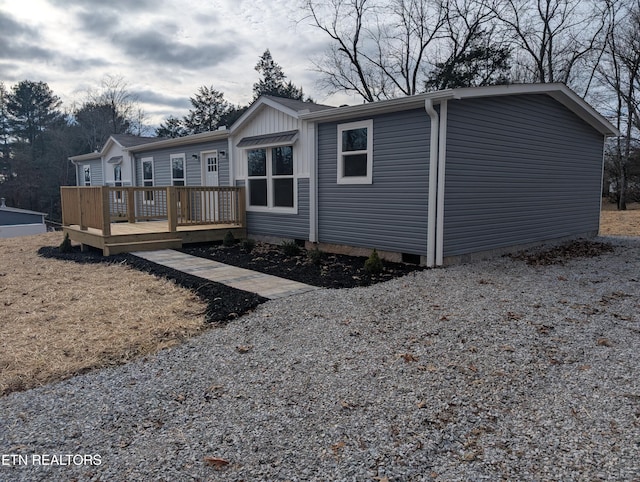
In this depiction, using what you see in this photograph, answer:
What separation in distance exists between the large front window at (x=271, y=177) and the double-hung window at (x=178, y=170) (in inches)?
136

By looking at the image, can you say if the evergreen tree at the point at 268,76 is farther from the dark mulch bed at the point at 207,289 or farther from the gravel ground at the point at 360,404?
the gravel ground at the point at 360,404

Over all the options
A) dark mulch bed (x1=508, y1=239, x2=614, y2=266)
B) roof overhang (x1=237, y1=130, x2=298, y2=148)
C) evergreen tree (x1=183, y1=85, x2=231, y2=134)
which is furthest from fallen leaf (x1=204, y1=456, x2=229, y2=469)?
Result: evergreen tree (x1=183, y1=85, x2=231, y2=134)

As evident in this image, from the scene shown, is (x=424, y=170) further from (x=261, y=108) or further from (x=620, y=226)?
(x=620, y=226)

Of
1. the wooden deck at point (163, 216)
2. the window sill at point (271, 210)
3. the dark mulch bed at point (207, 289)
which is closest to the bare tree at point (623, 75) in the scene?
the window sill at point (271, 210)

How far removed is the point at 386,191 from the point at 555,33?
17843 mm

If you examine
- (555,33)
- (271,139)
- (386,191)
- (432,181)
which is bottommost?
(386,191)

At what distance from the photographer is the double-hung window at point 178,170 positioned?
42.1 feet

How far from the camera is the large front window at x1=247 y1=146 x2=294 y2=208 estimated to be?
9.33m

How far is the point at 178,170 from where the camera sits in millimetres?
13047

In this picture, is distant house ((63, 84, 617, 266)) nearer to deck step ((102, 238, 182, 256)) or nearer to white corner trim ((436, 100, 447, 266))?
white corner trim ((436, 100, 447, 266))

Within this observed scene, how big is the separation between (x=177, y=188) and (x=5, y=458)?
7.55 m

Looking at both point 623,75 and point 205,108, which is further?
point 205,108

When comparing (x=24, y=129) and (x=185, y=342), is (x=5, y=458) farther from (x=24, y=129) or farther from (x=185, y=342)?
(x=24, y=129)

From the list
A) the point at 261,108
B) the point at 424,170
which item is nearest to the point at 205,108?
the point at 261,108
